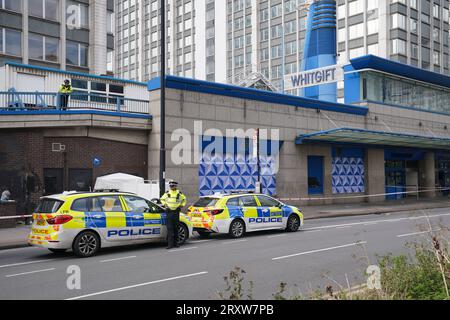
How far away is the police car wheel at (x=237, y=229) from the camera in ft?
48.2

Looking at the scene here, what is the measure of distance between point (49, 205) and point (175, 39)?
8186 cm

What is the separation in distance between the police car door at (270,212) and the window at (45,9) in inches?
1271

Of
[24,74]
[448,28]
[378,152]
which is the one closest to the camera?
[24,74]

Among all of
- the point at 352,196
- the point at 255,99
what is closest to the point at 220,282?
the point at 255,99

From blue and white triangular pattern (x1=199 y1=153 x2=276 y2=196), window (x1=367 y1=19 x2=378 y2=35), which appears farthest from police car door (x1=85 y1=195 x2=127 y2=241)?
window (x1=367 y1=19 x2=378 y2=35)

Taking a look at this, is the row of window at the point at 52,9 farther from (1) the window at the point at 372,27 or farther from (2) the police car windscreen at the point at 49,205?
(1) the window at the point at 372,27

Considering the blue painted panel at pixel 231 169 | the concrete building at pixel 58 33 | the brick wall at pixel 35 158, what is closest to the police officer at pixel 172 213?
the brick wall at pixel 35 158

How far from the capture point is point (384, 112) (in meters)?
33.2

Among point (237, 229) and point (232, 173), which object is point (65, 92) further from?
point (237, 229)

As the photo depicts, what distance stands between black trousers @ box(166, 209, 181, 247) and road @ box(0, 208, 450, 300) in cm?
36

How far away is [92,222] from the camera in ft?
37.8

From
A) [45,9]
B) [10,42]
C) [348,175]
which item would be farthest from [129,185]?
[45,9]
